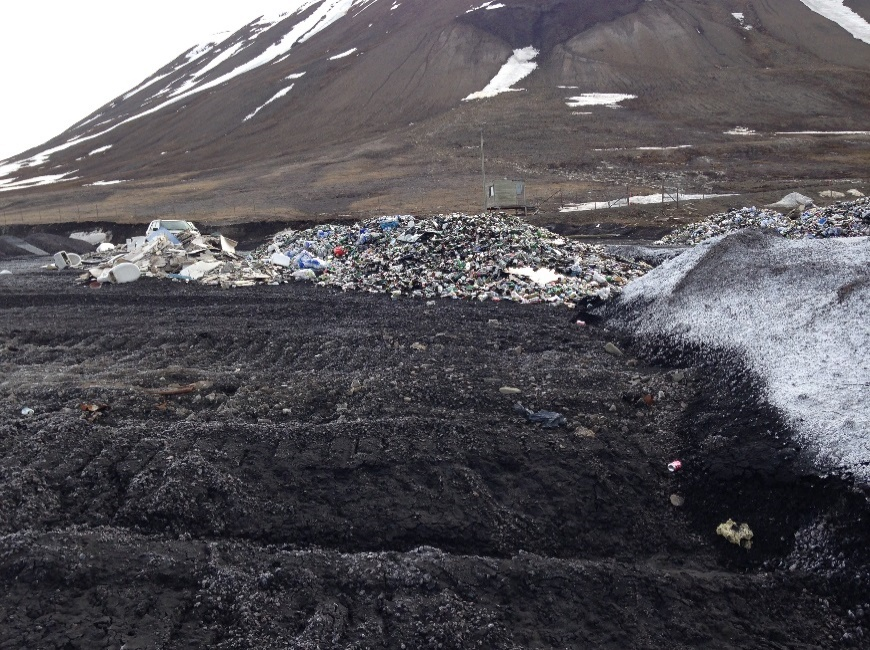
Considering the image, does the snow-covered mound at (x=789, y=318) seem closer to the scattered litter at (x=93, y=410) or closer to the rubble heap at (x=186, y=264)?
the scattered litter at (x=93, y=410)

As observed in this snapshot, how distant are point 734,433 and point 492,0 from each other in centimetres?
7306

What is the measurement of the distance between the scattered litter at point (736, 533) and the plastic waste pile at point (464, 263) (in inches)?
279

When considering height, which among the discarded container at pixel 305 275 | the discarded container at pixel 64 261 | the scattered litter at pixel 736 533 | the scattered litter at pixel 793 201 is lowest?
the scattered litter at pixel 793 201

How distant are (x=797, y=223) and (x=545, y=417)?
13.9 m

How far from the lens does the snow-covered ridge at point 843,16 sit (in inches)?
2367

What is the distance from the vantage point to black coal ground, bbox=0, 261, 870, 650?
414 cm

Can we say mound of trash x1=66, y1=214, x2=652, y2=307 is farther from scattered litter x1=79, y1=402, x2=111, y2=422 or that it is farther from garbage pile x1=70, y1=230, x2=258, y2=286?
scattered litter x1=79, y1=402, x2=111, y2=422

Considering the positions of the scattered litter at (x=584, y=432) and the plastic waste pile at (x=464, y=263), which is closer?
the scattered litter at (x=584, y=432)

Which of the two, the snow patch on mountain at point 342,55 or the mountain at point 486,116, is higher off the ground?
the snow patch on mountain at point 342,55

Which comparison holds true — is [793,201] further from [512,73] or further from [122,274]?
[512,73]

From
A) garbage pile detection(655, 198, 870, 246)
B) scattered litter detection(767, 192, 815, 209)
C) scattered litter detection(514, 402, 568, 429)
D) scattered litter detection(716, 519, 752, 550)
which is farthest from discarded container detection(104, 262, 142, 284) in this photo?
scattered litter detection(767, 192, 815, 209)

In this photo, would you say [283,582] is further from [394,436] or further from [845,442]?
[845,442]

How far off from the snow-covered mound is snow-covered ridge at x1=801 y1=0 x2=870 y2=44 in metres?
64.5

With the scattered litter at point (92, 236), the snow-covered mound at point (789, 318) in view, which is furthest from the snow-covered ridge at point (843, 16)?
the scattered litter at point (92, 236)
